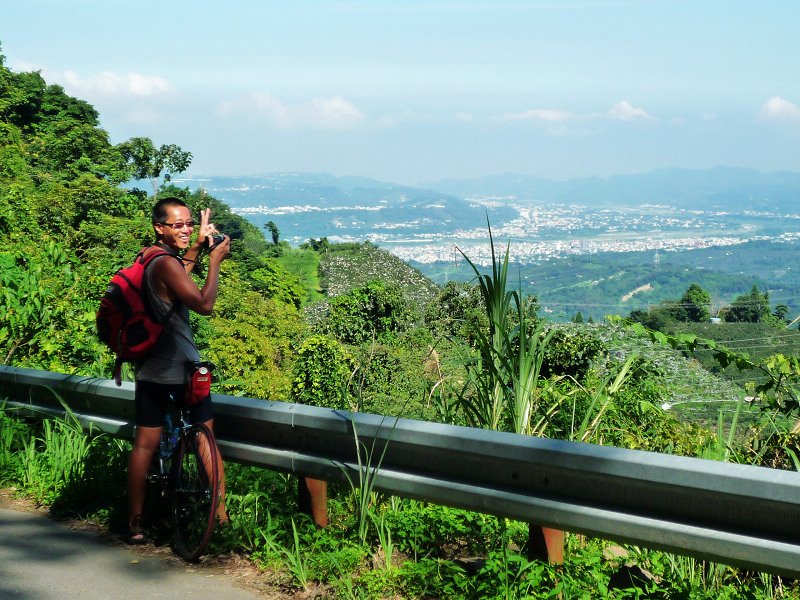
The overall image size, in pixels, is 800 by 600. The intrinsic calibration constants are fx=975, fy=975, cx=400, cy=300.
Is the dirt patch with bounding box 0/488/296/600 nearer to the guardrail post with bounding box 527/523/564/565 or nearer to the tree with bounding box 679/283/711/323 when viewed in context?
the guardrail post with bounding box 527/523/564/565

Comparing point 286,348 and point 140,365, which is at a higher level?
point 140,365

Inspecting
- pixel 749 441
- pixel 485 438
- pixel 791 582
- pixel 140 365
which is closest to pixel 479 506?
pixel 485 438

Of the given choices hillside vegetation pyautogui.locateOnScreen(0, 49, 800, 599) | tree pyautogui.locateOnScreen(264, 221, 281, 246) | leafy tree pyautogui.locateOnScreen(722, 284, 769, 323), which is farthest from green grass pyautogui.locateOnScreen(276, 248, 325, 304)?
hillside vegetation pyautogui.locateOnScreen(0, 49, 800, 599)

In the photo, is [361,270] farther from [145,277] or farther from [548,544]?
[548,544]

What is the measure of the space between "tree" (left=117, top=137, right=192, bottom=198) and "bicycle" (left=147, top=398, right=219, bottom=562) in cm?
9555

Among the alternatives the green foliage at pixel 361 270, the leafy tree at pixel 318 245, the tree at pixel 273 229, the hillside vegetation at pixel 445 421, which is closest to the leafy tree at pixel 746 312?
the green foliage at pixel 361 270

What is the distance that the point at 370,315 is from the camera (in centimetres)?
7181

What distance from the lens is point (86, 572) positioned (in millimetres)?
4078

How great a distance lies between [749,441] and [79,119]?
3355 inches

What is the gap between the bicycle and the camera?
161 inches

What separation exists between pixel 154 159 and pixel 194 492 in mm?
99520

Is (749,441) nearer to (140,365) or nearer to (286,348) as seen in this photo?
(140,365)

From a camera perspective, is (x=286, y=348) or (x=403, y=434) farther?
(x=286, y=348)

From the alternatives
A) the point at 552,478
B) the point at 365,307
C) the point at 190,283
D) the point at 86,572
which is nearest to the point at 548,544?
the point at 552,478
